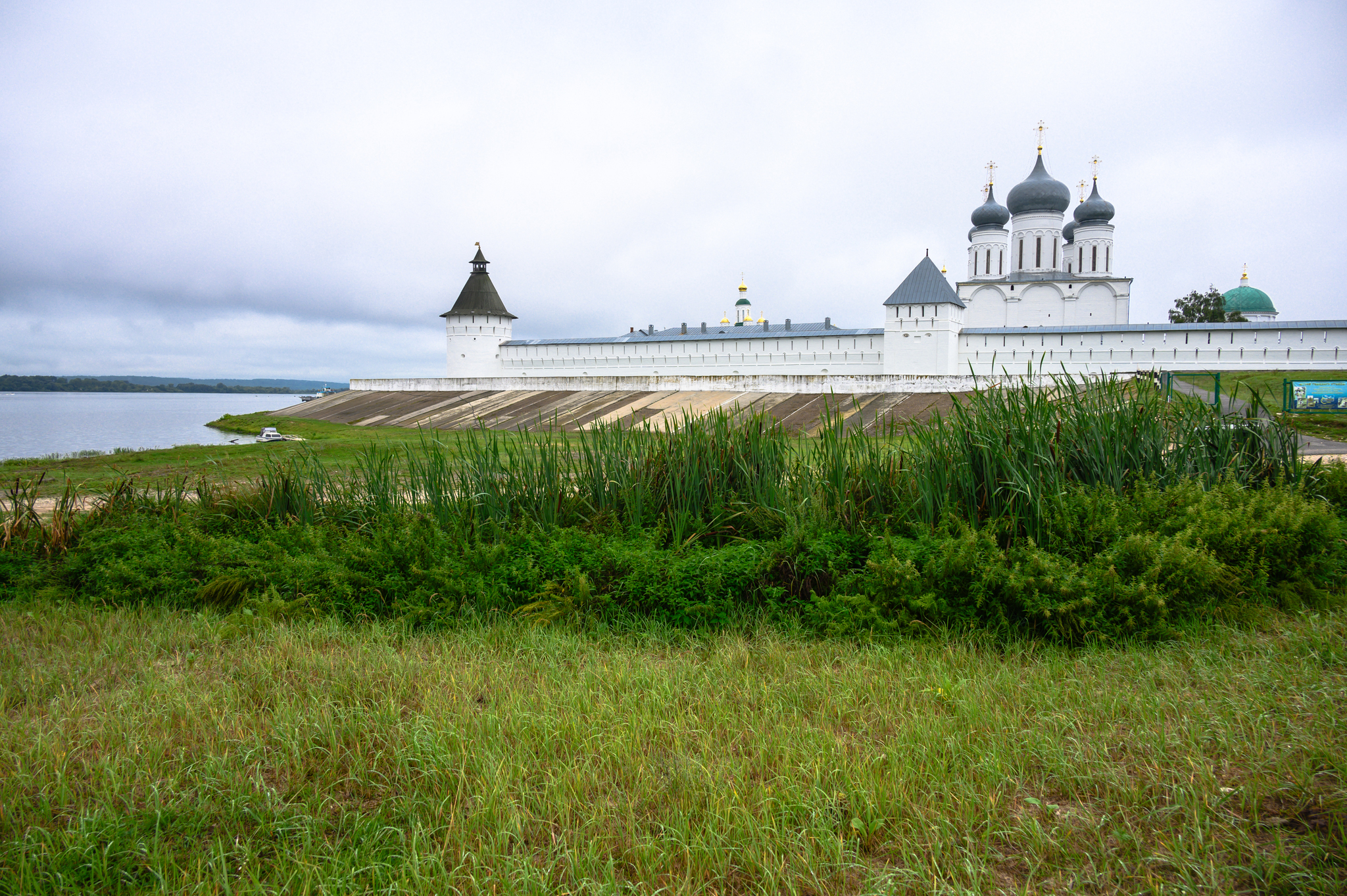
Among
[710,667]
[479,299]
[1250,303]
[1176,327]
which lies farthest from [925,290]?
[710,667]

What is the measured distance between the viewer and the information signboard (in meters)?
16.4

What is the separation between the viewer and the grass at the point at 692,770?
2.07m

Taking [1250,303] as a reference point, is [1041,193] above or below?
above

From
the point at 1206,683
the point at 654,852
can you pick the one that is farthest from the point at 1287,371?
the point at 654,852

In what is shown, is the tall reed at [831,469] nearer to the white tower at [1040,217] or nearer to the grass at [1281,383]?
the grass at [1281,383]

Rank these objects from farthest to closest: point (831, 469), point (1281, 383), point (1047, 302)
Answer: point (1047, 302) < point (1281, 383) < point (831, 469)

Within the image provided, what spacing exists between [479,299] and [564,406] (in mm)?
→ 15725

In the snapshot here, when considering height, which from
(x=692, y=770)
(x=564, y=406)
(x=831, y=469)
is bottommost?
(x=564, y=406)

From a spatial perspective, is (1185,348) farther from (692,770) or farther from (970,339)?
(692,770)

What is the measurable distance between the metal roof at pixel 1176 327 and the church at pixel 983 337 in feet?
0.20

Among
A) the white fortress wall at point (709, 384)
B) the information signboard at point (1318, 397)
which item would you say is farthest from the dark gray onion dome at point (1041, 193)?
the information signboard at point (1318, 397)

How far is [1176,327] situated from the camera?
29.1m

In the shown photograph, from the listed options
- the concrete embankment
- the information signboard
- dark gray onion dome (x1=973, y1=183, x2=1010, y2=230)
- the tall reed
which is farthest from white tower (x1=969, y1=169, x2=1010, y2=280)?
the tall reed

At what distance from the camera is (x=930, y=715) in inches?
111
